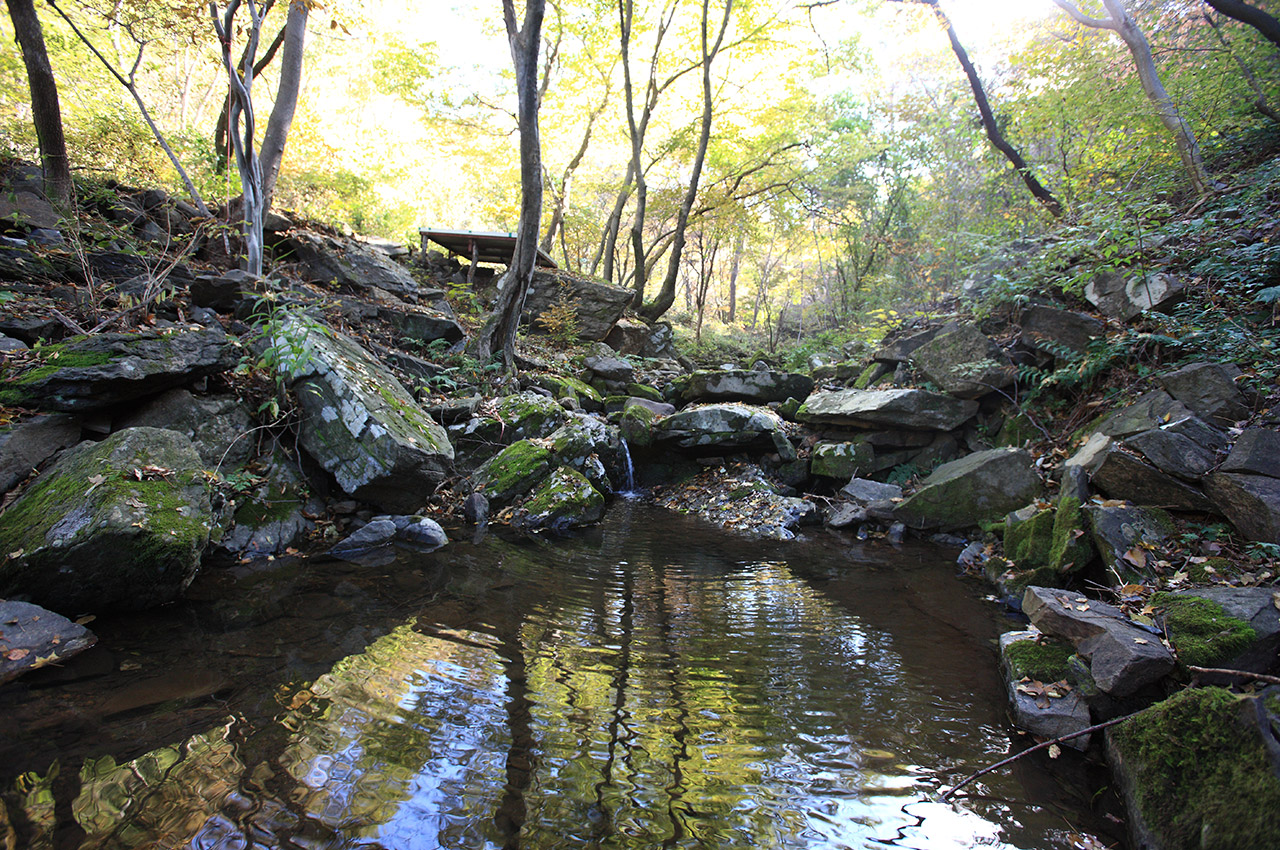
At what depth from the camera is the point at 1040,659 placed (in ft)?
10.2

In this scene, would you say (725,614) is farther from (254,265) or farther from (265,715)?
(254,265)

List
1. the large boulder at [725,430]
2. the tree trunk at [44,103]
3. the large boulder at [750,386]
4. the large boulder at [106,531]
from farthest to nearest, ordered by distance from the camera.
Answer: the large boulder at [750,386] < the large boulder at [725,430] < the tree trunk at [44,103] < the large boulder at [106,531]

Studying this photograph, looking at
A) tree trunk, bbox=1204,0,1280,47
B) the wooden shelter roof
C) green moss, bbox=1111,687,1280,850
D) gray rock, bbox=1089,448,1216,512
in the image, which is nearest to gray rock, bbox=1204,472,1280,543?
gray rock, bbox=1089,448,1216,512

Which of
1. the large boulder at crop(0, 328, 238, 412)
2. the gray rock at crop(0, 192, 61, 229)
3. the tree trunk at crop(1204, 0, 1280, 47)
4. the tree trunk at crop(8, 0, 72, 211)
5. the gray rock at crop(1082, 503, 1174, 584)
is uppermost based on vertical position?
the tree trunk at crop(1204, 0, 1280, 47)

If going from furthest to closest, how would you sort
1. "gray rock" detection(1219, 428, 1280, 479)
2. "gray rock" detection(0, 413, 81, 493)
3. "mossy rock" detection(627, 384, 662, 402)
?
1. "mossy rock" detection(627, 384, 662, 402)
2. "gray rock" detection(0, 413, 81, 493)
3. "gray rock" detection(1219, 428, 1280, 479)

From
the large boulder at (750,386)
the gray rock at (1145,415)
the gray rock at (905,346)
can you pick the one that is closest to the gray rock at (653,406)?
the large boulder at (750,386)

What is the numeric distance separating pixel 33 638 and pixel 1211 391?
9.01 m

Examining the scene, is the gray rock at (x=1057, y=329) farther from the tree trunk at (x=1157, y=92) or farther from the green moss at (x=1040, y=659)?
the green moss at (x=1040, y=659)

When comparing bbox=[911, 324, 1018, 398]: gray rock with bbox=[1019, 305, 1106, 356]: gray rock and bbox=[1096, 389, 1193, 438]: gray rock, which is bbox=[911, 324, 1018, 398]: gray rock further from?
bbox=[1096, 389, 1193, 438]: gray rock

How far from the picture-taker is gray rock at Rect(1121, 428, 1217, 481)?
13.9ft

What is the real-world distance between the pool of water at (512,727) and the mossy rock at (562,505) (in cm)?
211

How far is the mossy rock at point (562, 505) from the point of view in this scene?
662 centimetres

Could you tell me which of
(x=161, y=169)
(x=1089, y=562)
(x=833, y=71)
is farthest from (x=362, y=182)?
(x=1089, y=562)

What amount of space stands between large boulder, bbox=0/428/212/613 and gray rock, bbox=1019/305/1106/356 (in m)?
9.57
